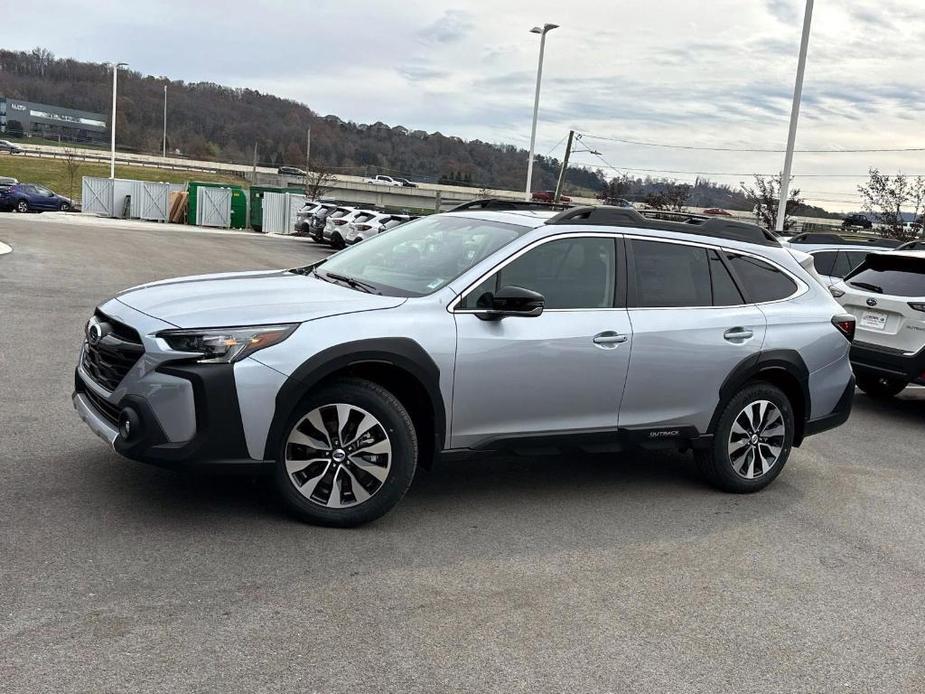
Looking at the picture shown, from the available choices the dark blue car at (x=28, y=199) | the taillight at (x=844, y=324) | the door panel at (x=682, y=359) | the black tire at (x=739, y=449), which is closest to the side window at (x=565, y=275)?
the door panel at (x=682, y=359)

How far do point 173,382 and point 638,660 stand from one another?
2458 millimetres

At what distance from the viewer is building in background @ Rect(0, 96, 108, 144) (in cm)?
13725

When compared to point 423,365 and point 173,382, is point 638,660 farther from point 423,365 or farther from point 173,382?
point 173,382

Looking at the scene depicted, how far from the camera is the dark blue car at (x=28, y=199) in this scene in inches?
1711

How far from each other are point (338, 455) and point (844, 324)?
387cm

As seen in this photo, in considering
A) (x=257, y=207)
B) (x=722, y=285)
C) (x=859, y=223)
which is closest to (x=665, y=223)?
(x=722, y=285)

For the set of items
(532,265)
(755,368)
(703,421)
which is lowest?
(703,421)

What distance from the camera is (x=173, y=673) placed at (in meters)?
3.17

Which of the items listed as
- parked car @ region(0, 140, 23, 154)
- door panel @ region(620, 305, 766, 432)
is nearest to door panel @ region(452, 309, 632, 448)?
door panel @ region(620, 305, 766, 432)

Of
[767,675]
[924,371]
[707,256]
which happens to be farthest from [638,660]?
[924,371]

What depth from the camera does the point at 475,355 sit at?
4.81 meters

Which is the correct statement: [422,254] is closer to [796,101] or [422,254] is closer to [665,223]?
[665,223]

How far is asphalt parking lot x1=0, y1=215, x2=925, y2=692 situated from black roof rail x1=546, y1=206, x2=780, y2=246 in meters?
1.74

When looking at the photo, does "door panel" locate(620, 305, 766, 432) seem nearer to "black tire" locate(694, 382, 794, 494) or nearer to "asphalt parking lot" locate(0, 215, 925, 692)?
"black tire" locate(694, 382, 794, 494)
